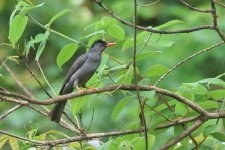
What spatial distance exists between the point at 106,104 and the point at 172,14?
6.90 ft

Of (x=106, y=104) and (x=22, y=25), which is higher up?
(x=22, y=25)

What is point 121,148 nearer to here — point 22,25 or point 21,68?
point 22,25

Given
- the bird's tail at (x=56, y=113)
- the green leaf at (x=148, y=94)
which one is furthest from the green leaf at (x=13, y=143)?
the green leaf at (x=148, y=94)

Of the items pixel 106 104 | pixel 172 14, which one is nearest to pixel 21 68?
pixel 106 104

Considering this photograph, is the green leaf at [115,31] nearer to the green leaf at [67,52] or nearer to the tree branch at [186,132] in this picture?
the green leaf at [67,52]

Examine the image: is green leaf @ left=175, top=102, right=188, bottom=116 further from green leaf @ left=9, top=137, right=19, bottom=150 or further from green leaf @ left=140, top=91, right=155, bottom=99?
green leaf @ left=9, top=137, right=19, bottom=150

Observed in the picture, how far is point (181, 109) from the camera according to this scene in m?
3.42

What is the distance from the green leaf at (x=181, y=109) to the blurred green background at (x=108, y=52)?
328 cm

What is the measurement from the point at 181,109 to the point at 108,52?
15.0 feet

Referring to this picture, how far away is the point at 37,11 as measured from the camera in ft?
29.9

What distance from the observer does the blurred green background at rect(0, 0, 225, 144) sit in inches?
312

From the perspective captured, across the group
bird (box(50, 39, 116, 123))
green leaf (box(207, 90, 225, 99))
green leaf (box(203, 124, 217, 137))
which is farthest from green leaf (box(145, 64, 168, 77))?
bird (box(50, 39, 116, 123))

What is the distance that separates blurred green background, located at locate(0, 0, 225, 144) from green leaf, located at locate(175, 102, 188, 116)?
328 centimetres

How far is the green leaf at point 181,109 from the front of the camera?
11.2 ft
